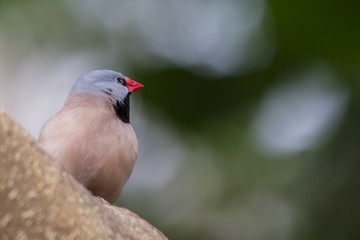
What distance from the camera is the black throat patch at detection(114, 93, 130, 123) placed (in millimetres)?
4191

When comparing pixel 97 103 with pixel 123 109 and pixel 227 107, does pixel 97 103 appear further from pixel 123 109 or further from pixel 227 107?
pixel 227 107

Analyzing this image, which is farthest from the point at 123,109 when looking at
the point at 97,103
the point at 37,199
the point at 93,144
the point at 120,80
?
the point at 37,199

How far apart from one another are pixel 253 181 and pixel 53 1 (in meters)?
1.88

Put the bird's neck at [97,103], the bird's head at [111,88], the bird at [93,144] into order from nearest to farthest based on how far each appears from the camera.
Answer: the bird at [93,144] → the bird's neck at [97,103] → the bird's head at [111,88]

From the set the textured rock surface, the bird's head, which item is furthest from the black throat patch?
the textured rock surface

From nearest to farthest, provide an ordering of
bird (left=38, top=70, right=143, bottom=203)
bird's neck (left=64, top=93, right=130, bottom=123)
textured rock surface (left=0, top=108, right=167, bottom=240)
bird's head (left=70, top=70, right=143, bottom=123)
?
1. textured rock surface (left=0, top=108, right=167, bottom=240)
2. bird (left=38, top=70, right=143, bottom=203)
3. bird's neck (left=64, top=93, right=130, bottom=123)
4. bird's head (left=70, top=70, right=143, bottom=123)

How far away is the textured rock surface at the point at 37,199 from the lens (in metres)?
2.59

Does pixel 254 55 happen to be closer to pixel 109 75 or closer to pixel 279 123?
pixel 279 123

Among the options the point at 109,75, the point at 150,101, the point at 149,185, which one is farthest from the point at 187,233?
the point at 109,75

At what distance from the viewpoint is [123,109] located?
427 cm

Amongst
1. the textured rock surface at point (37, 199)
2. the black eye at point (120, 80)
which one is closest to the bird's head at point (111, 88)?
the black eye at point (120, 80)

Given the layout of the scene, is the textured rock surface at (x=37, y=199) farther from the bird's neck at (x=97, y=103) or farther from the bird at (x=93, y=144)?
the bird's neck at (x=97, y=103)

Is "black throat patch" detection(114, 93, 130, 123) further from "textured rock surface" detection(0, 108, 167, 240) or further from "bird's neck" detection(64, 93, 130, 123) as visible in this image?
"textured rock surface" detection(0, 108, 167, 240)

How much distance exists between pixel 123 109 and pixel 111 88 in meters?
0.15
